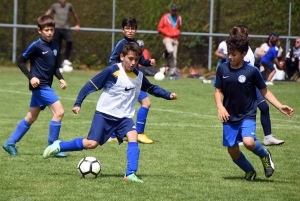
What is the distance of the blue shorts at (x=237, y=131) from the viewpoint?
23.2ft

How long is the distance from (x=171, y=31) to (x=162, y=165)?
13308 millimetres

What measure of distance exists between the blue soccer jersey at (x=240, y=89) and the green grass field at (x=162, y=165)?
0.69m

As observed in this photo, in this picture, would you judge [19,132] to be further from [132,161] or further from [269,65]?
[269,65]

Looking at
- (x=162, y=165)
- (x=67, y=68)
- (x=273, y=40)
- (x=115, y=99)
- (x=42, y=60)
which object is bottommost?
(x=162, y=165)

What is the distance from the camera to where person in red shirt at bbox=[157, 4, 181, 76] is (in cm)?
2103

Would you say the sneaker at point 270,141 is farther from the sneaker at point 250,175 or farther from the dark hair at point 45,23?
the dark hair at point 45,23

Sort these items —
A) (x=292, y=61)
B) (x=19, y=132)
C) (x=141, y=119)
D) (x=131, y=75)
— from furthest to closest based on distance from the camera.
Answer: (x=292, y=61)
(x=141, y=119)
(x=19, y=132)
(x=131, y=75)

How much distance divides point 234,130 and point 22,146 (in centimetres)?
334

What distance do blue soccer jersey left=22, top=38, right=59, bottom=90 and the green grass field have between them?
37.2 inches

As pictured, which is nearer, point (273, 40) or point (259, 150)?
point (259, 150)

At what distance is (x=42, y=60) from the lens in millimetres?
8578

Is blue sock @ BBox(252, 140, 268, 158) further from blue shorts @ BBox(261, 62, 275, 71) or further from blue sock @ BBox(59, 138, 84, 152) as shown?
blue shorts @ BBox(261, 62, 275, 71)

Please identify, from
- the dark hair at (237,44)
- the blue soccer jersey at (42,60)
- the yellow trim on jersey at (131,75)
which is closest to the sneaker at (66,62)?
the blue soccer jersey at (42,60)

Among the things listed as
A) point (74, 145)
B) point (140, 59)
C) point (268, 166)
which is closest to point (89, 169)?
point (74, 145)
